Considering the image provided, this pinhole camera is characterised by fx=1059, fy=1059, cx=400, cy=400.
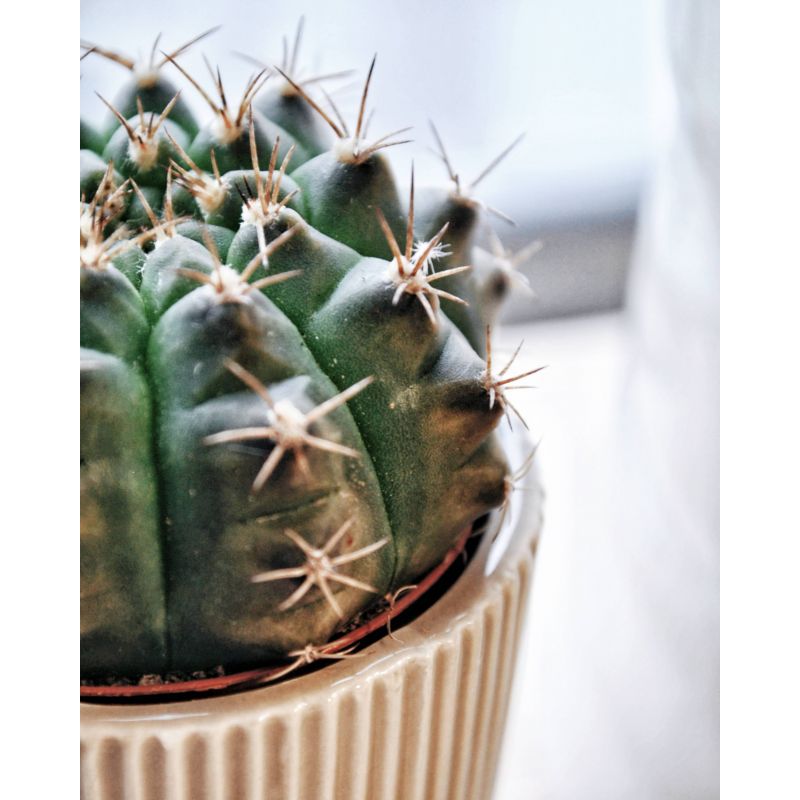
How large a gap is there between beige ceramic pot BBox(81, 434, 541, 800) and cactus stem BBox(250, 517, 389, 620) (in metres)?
0.04

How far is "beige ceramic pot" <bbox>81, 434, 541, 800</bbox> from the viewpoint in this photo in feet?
1.17

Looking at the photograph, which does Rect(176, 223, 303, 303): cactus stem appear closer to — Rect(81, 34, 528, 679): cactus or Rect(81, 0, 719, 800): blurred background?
Rect(81, 34, 528, 679): cactus

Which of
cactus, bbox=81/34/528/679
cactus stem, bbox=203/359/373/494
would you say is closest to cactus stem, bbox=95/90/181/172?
cactus, bbox=81/34/528/679

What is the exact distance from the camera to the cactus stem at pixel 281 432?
328mm

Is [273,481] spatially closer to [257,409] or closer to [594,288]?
[257,409]

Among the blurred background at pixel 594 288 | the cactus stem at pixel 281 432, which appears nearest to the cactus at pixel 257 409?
the cactus stem at pixel 281 432

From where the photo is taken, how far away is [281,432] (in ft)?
1.08

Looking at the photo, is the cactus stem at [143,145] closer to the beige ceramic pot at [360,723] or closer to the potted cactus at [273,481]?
the potted cactus at [273,481]

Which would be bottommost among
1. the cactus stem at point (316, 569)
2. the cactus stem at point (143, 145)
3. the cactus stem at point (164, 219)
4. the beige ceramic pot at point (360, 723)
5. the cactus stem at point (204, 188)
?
the beige ceramic pot at point (360, 723)

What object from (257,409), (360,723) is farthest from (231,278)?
(360,723)

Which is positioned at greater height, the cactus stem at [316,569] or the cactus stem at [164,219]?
the cactus stem at [164,219]

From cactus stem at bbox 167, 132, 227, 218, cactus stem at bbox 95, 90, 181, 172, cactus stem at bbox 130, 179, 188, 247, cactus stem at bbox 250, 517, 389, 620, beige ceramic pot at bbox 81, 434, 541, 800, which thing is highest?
cactus stem at bbox 95, 90, 181, 172

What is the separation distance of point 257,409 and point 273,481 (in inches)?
0.9
